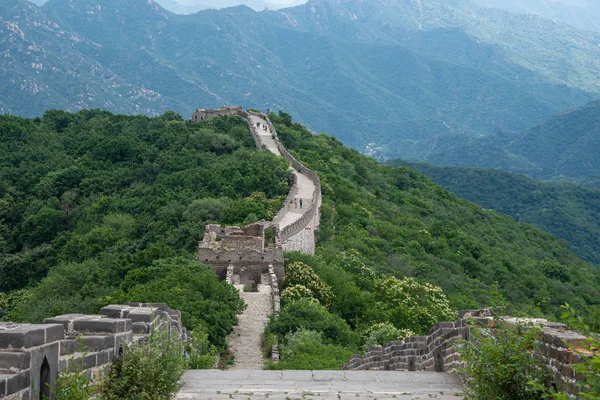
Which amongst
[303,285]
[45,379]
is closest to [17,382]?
[45,379]

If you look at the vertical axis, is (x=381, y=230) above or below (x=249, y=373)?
above

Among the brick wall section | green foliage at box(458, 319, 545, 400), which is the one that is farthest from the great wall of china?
the brick wall section

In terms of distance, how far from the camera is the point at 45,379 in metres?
7.98

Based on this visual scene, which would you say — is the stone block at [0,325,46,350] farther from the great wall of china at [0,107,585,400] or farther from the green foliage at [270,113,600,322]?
the green foliage at [270,113,600,322]

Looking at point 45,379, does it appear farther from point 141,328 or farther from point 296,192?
point 296,192

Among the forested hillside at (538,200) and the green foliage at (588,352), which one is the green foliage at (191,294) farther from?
the forested hillside at (538,200)

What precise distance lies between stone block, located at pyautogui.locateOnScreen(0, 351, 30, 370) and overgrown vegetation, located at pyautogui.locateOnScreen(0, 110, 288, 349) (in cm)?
1295

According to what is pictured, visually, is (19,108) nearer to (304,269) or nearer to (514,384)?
(304,269)

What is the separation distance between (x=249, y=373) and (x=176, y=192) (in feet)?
128

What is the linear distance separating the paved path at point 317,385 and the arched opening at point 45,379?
253cm

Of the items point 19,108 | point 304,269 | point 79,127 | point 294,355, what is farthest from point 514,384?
point 19,108

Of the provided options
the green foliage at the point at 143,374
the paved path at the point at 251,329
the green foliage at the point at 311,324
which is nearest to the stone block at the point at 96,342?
the green foliage at the point at 143,374

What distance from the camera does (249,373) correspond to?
1202 centimetres

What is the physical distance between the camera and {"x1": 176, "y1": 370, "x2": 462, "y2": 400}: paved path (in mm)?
10625
